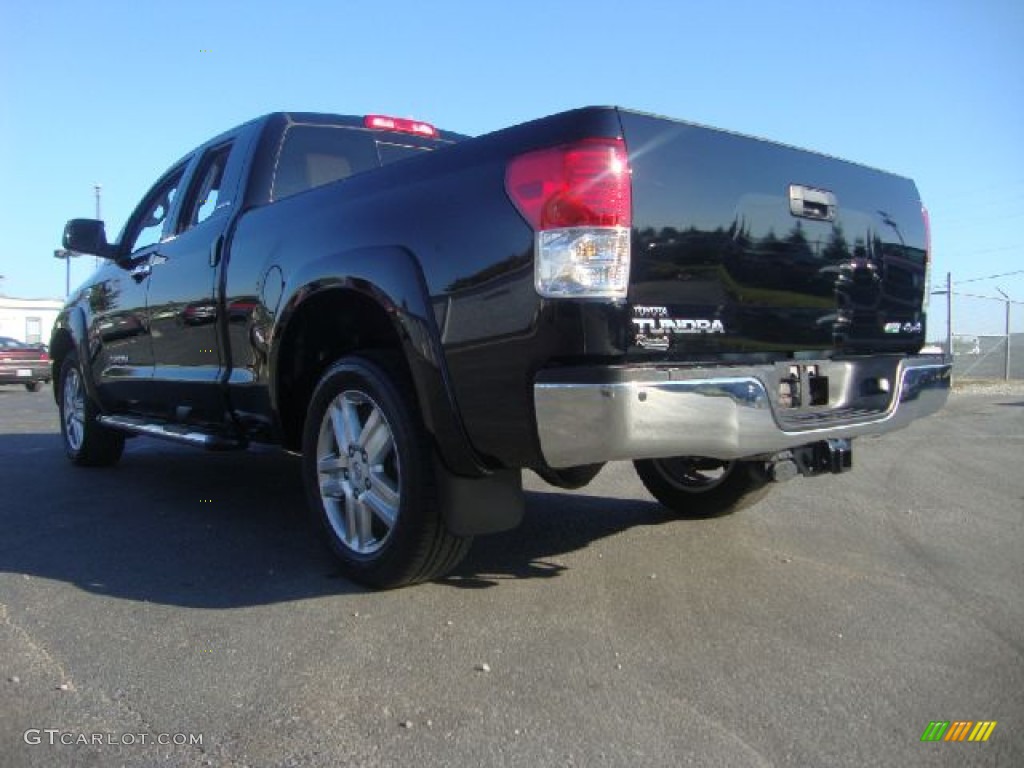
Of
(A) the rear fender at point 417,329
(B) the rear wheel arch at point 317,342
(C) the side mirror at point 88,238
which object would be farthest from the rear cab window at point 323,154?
(C) the side mirror at point 88,238

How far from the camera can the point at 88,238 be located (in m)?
5.89

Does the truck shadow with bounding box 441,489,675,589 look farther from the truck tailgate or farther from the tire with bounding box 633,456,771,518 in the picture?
the truck tailgate

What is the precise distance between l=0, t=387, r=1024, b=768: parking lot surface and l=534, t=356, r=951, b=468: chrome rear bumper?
70cm

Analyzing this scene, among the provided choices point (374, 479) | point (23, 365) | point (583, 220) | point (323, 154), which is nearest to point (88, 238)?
point (323, 154)

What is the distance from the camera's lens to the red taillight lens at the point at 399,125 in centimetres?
501

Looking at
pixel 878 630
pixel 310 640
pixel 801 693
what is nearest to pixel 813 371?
pixel 878 630

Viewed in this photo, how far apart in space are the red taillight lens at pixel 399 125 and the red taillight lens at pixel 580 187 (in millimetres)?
2570

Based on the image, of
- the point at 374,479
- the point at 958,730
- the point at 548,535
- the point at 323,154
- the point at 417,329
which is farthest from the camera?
the point at 323,154

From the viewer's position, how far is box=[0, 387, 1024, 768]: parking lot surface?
7.63ft

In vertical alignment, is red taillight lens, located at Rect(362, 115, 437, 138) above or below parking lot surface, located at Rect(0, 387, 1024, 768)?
above

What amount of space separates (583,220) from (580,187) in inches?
4.2

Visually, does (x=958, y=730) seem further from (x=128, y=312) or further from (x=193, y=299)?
(x=128, y=312)

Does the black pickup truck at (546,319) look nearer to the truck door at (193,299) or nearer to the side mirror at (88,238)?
the truck door at (193,299)

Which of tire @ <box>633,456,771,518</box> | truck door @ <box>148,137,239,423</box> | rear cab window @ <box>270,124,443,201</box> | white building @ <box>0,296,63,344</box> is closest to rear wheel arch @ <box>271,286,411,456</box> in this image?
truck door @ <box>148,137,239,423</box>
